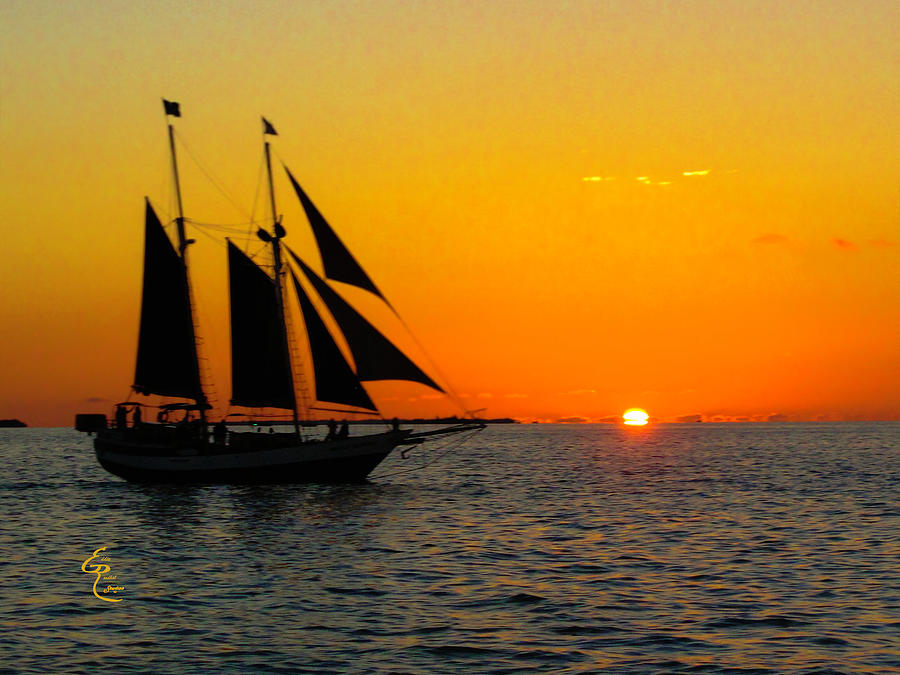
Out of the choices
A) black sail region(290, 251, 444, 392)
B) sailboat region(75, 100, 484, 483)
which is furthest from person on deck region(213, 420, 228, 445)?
black sail region(290, 251, 444, 392)

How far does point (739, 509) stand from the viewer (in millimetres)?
51562

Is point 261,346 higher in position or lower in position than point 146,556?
higher

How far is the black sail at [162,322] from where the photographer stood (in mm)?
60781

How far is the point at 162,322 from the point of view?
6103cm

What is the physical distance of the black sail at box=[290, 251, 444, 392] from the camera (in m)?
54.8

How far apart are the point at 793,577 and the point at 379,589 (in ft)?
36.3

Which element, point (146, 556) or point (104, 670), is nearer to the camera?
point (104, 670)

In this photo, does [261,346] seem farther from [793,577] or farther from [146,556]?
[793,577]

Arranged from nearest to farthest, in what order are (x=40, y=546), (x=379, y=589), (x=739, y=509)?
(x=379, y=589)
(x=40, y=546)
(x=739, y=509)

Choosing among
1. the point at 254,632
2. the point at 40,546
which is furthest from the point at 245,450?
the point at 254,632

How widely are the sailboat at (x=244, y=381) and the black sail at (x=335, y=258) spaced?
0.67 m

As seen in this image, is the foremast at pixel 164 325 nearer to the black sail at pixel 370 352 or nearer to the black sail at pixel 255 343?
the black sail at pixel 255 343

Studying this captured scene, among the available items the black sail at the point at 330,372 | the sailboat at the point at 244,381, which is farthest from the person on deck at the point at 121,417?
the black sail at the point at 330,372

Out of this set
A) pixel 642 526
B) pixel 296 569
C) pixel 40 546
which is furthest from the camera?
pixel 642 526
